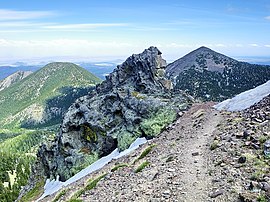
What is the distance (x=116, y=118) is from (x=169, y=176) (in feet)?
117

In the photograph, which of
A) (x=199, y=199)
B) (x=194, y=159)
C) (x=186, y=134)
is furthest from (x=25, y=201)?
(x=199, y=199)

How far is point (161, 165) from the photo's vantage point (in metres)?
25.2

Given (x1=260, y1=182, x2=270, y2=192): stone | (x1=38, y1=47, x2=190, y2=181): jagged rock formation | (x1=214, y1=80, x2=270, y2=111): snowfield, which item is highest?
(x1=214, y1=80, x2=270, y2=111): snowfield

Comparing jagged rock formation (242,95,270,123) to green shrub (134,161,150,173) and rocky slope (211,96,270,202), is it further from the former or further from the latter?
green shrub (134,161,150,173)

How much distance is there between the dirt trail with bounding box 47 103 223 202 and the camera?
18.9 m

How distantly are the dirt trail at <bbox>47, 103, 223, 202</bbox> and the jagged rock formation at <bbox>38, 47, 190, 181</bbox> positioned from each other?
14727 millimetres

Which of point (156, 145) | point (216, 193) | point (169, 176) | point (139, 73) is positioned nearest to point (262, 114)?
point (156, 145)

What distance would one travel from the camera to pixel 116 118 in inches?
2239

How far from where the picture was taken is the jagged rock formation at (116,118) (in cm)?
4991

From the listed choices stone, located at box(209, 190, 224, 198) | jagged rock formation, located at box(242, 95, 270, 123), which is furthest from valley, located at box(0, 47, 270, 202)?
jagged rock formation, located at box(242, 95, 270, 123)

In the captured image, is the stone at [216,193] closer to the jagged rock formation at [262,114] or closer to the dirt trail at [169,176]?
the dirt trail at [169,176]

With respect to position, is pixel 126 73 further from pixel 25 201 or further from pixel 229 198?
pixel 229 198

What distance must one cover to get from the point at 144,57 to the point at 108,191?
52767mm

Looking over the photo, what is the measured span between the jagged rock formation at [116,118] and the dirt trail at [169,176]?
14.7m
